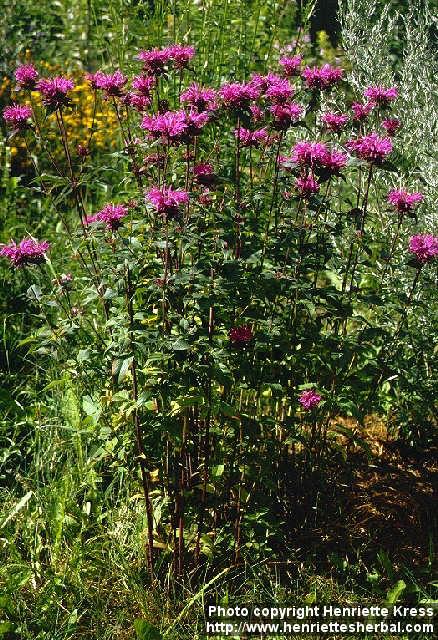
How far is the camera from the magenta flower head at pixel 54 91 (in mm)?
2074

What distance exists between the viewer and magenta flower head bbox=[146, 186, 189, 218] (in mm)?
1785

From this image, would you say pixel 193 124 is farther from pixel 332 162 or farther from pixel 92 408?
pixel 92 408

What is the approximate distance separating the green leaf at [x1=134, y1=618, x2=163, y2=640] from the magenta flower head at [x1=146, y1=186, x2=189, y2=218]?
1.20 meters

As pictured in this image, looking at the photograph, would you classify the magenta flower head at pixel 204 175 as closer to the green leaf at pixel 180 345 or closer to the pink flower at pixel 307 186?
the pink flower at pixel 307 186

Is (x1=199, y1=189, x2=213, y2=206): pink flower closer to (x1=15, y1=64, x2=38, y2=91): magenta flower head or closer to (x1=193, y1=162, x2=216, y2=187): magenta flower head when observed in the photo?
(x1=193, y1=162, x2=216, y2=187): magenta flower head

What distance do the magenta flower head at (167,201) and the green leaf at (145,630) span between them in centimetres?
120

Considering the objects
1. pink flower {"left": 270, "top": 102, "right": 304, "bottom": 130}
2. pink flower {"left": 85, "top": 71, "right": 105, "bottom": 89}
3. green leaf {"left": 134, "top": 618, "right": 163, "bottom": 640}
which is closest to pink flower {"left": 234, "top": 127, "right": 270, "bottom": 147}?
pink flower {"left": 270, "top": 102, "right": 304, "bottom": 130}

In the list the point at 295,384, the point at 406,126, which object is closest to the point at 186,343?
the point at 295,384

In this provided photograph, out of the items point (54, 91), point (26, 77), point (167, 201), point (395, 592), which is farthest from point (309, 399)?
point (26, 77)

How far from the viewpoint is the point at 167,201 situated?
1.79 m

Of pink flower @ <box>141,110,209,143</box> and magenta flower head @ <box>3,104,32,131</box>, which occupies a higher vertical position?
pink flower @ <box>141,110,209,143</box>

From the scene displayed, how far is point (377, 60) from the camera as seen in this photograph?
11.0 ft

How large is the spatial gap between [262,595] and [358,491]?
0.67 meters

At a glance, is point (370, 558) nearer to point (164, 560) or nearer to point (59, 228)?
point (164, 560)
